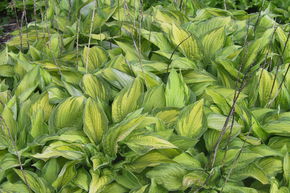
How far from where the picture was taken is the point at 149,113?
196 centimetres

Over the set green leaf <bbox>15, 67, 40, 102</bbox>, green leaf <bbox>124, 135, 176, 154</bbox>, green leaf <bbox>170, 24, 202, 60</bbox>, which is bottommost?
green leaf <bbox>124, 135, 176, 154</bbox>

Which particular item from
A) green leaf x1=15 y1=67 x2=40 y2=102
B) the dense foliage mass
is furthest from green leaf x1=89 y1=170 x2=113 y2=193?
green leaf x1=15 y1=67 x2=40 y2=102

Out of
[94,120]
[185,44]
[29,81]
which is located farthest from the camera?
[185,44]

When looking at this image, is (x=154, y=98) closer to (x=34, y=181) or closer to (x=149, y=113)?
(x=149, y=113)

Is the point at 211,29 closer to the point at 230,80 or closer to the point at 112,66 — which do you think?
the point at 230,80

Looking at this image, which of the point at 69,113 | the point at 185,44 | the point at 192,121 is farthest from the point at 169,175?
the point at 185,44

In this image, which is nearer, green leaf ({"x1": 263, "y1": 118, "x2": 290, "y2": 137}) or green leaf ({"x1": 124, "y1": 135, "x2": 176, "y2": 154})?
green leaf ({"x1": 124, "y1": 135, "x2": 176, "y2": 154})

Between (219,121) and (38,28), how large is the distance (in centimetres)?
141

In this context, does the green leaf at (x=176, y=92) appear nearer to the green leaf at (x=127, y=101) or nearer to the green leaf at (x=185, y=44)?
the green leaf at (x=127, y=101)

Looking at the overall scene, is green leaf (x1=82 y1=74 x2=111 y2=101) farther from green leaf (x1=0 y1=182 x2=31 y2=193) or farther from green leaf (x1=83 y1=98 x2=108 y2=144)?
green leaf (x1=0 y1=182 x2=31 y2=193)

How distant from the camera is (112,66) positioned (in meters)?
2.21

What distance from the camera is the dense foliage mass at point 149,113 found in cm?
175

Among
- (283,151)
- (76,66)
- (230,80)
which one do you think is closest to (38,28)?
(76,66)

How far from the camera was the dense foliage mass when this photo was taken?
1.75 m
